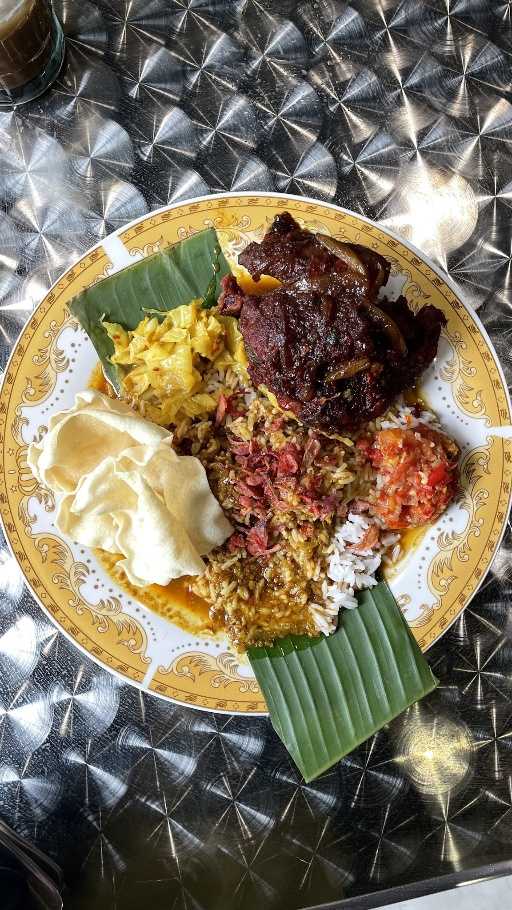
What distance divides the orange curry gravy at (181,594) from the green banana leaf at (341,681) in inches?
9.8

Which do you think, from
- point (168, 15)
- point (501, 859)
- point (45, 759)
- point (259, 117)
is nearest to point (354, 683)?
point (501, 859)

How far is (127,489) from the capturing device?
A: 3201 mm

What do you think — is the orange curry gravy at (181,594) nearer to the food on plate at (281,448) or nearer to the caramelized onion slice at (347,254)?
the food on plate at (281,448)

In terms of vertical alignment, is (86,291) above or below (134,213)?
below

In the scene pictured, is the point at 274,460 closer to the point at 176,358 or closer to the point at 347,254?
the point at 176,358

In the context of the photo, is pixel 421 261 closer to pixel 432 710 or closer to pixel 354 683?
pixel 354 683

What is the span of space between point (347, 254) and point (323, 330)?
331mm

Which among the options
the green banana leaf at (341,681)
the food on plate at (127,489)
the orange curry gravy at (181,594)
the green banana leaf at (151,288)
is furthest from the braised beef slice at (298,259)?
the green banana leaf at (341,681)

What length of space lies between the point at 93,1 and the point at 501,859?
→ 504cm

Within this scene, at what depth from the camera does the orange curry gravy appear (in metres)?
3.32

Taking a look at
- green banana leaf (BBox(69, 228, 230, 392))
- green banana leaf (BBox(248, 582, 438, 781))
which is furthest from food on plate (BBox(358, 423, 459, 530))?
green banana leaf (BBox(69, 228, 230, 392))

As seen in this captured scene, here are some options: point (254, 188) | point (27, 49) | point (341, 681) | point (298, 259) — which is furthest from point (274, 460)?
point (27, 49)

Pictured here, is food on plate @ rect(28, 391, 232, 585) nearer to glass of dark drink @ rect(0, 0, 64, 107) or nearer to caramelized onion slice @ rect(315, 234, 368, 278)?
caramelized onion slice @ rect(315, 234, 368, 278)

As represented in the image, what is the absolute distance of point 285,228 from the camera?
315 cm
